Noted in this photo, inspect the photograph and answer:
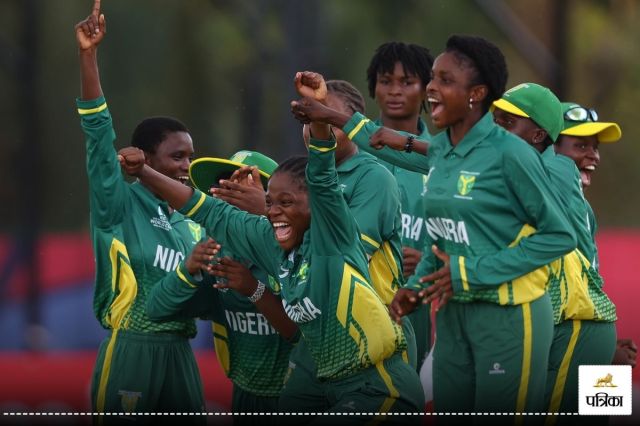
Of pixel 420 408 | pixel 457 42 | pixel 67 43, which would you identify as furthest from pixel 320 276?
pixel 67 43

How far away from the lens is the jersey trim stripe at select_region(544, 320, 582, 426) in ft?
20.7

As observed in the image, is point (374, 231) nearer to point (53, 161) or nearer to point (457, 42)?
point (457, 42)

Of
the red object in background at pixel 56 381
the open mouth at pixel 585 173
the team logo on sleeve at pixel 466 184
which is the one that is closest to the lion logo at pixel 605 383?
the open mouth at pixel 585 173

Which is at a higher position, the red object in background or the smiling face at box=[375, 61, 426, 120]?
the smiling face at box=[375, 61, 426, 120]

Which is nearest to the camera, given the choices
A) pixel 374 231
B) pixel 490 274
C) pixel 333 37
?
pixel 490 274

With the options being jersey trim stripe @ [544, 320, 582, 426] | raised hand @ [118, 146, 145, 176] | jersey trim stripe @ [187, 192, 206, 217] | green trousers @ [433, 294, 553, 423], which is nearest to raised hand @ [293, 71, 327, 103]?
jersey trim stripe @ [187, 192, 206, 217]

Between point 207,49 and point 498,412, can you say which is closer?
point 498,412

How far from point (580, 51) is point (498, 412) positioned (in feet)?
18.0

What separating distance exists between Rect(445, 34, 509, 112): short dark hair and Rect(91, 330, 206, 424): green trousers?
1835mm

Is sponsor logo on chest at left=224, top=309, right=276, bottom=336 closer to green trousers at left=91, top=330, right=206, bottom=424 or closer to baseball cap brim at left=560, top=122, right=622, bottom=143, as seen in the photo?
green trousers at left=91, top=330, right=206, bottom=424

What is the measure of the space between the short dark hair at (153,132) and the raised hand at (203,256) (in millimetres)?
834

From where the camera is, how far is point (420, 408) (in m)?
5.48

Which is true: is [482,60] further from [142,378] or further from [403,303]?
[142,378]

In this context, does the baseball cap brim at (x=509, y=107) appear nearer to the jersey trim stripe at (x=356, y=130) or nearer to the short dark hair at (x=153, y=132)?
the jersey trim stripe at (x=356, y=130)
